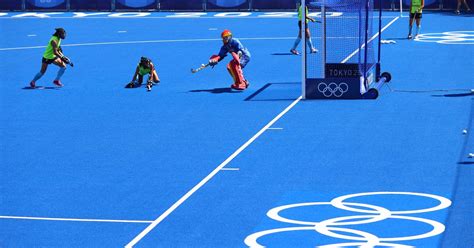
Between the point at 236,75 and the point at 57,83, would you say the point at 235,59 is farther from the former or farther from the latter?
the point at 57,83

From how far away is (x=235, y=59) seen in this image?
2644 cm

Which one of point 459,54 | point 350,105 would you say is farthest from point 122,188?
point 459,54

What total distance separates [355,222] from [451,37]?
25952 millimetres

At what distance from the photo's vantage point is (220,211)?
571 inches

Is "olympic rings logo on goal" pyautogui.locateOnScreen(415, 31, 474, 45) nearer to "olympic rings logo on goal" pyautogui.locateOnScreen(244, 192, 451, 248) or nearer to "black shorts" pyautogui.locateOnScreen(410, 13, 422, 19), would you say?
"black shorts" pyautogui.locateOnScreen(410, 13, 422, 19)

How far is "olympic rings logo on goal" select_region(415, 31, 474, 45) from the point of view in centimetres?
3688

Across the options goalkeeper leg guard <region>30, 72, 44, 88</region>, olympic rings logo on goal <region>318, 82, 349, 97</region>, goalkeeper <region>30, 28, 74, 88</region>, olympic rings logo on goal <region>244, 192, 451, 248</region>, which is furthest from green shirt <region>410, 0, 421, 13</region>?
olympic rings logo on goal <region>244, 192, 451, 248</region>

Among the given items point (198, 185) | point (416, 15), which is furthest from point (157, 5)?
point (198, 185)

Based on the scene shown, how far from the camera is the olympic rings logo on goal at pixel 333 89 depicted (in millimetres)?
24578

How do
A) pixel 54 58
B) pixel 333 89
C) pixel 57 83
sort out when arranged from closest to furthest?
pixel 333 89 < pixel 54 58 < pixel 57 83

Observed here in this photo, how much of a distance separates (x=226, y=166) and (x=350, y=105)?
704cm

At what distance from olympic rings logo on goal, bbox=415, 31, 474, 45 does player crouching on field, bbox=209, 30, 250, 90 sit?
12235 mm

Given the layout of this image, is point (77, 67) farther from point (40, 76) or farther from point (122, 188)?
point (122, 188)

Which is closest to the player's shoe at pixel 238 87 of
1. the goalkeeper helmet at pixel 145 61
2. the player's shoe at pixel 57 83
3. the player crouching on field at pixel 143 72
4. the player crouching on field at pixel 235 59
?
the player crouching on field at pixel 235 59
